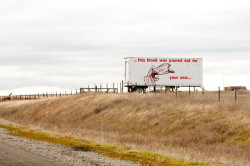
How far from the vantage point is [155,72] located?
164 feet

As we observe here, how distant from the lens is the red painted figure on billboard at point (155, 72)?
1961 inches

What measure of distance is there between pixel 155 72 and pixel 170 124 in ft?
75.6

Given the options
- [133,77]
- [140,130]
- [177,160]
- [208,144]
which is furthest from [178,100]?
[177,160]

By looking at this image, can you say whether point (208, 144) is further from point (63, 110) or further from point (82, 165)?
point (63, 110)

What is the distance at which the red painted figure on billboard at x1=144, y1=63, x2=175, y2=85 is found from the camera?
49.8 metres

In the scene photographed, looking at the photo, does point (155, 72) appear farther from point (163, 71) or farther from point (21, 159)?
point (21, 159)

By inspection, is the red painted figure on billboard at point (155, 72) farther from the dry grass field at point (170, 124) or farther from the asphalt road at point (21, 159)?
the asphalt road at point (21, 159)

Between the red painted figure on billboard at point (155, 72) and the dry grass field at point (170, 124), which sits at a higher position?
the red painted figure on billboard at point (155, 72)

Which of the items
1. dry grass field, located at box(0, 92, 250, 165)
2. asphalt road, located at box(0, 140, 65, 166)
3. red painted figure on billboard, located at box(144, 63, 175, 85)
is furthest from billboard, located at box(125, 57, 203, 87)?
asphalt road, located at box(0, 140, 65, 166)

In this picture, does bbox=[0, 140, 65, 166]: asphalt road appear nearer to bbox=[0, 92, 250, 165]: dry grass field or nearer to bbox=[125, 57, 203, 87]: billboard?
bbox=[0, 92, 250, 165]: dry grass field

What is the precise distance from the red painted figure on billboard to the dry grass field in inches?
282

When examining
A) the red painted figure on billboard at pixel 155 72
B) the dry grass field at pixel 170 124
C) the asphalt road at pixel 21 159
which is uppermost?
the red painted figure on billboard at pixel 155 72

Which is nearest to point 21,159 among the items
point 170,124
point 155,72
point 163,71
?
point 170,124

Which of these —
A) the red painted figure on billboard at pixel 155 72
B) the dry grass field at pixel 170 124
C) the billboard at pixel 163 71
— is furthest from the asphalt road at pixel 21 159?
the red painted figure on billboard at pixel 155 72
